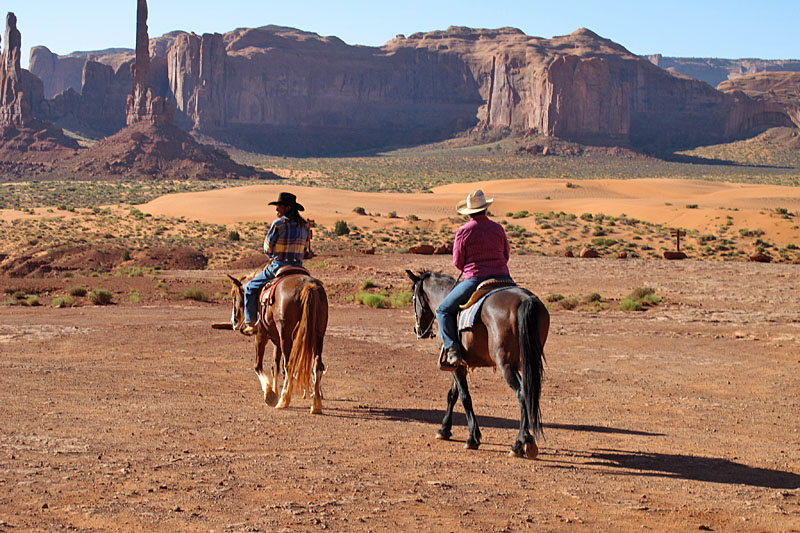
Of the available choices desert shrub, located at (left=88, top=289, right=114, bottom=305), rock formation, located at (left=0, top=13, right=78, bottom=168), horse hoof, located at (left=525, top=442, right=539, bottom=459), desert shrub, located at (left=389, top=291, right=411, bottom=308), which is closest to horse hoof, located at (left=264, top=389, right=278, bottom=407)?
horse hoof, located at (left=525, top=442, right=539, bottom=459)

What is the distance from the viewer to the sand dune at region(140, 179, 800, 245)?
161 ft

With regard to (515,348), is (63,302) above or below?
below

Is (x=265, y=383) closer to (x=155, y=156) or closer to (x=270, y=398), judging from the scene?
(x=270, y=398)

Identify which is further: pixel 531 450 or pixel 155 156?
pixel 155 156

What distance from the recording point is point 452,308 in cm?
908

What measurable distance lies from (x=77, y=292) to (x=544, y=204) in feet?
137

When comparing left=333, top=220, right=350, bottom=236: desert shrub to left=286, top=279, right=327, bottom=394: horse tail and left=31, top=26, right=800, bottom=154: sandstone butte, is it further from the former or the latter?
left=31, top=26, right=800, bottom=154: sandstone butte

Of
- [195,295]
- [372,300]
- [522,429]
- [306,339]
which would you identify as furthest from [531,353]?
[195,295]

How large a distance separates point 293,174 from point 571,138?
54881 mm

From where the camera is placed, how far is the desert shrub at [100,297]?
24.1m

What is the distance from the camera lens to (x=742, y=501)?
7.23 m

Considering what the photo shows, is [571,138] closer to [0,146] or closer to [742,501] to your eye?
[0,146]

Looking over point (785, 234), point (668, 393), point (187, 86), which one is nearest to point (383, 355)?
point (668, 393)

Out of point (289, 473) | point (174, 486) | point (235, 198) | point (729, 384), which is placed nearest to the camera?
point (174, 486)
